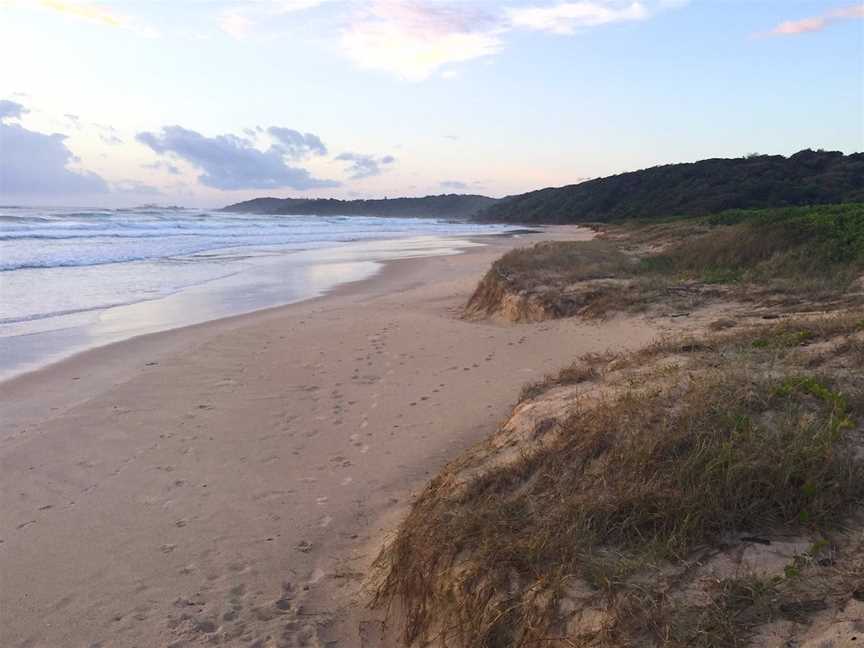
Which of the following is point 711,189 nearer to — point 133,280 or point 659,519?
point 133,280

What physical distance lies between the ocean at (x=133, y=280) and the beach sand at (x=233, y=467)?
168cm

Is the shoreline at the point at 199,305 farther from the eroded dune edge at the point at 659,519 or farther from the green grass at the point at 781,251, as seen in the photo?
the green grass at the point at 781,251

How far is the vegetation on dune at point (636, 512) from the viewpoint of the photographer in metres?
2.51

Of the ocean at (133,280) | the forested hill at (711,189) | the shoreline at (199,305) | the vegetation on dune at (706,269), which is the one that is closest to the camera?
the shoreline at (199,305)

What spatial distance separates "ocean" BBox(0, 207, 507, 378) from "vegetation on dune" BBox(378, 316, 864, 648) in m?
7.08

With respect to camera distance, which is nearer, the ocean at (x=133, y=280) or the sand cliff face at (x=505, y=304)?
the sand cliff face at (x=505, y=304)

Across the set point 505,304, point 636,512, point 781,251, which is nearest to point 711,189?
point 781,251

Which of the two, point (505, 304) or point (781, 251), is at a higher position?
point (781, 251)

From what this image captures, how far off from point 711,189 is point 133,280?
41.8 metres

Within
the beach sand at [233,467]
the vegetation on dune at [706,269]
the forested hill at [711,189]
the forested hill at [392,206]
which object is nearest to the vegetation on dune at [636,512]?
the beach sand at [233,467]

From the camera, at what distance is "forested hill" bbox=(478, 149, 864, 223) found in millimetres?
40406

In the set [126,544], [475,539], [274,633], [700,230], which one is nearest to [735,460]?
[475,539]

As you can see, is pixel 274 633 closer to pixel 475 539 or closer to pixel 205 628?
pixel 205 628

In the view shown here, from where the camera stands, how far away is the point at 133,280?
1825 cm
